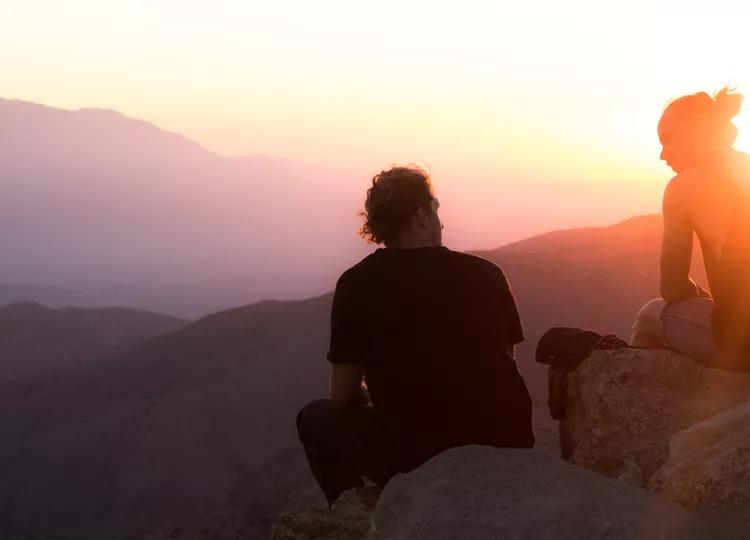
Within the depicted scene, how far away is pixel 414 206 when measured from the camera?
315 centimetres

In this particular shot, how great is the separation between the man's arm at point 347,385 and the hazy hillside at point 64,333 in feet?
143

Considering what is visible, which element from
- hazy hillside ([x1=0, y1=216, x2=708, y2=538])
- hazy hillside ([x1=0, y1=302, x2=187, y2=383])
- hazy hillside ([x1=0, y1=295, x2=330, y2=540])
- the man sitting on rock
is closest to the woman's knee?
the man sitting on rock

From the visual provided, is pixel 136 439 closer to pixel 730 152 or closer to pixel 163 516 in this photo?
pixel 163 516

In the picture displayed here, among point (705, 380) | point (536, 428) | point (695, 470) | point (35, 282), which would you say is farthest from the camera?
point (35, 282)

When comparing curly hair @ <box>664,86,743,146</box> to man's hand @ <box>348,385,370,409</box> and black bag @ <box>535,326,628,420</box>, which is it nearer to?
black bag @ <box>535,326,628,420</box>

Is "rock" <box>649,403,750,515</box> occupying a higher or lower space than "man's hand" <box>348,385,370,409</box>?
lower

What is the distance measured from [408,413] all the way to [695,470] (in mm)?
1038

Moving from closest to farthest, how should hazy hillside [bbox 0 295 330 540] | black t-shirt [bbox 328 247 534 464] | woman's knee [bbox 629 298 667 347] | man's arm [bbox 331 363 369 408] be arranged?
black t-shirt [bbox 328 247 534 464], man's arm [bbox 331 363 369 408], woman's knee [bbox 629 298 667 347], hazy hillside [bbox 0 295 330 540]

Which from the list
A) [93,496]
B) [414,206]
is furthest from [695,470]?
[93,496]

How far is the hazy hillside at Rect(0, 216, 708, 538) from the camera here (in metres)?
22.1

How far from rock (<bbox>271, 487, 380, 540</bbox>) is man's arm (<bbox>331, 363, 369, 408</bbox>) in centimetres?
42

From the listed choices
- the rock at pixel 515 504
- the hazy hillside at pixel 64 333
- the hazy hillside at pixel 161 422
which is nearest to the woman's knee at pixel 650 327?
the rock at pixel 515 504

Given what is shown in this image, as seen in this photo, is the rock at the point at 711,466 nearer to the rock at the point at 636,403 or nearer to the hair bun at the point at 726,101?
the rock at the point at 636,403

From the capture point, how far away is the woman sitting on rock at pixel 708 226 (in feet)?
10.9
